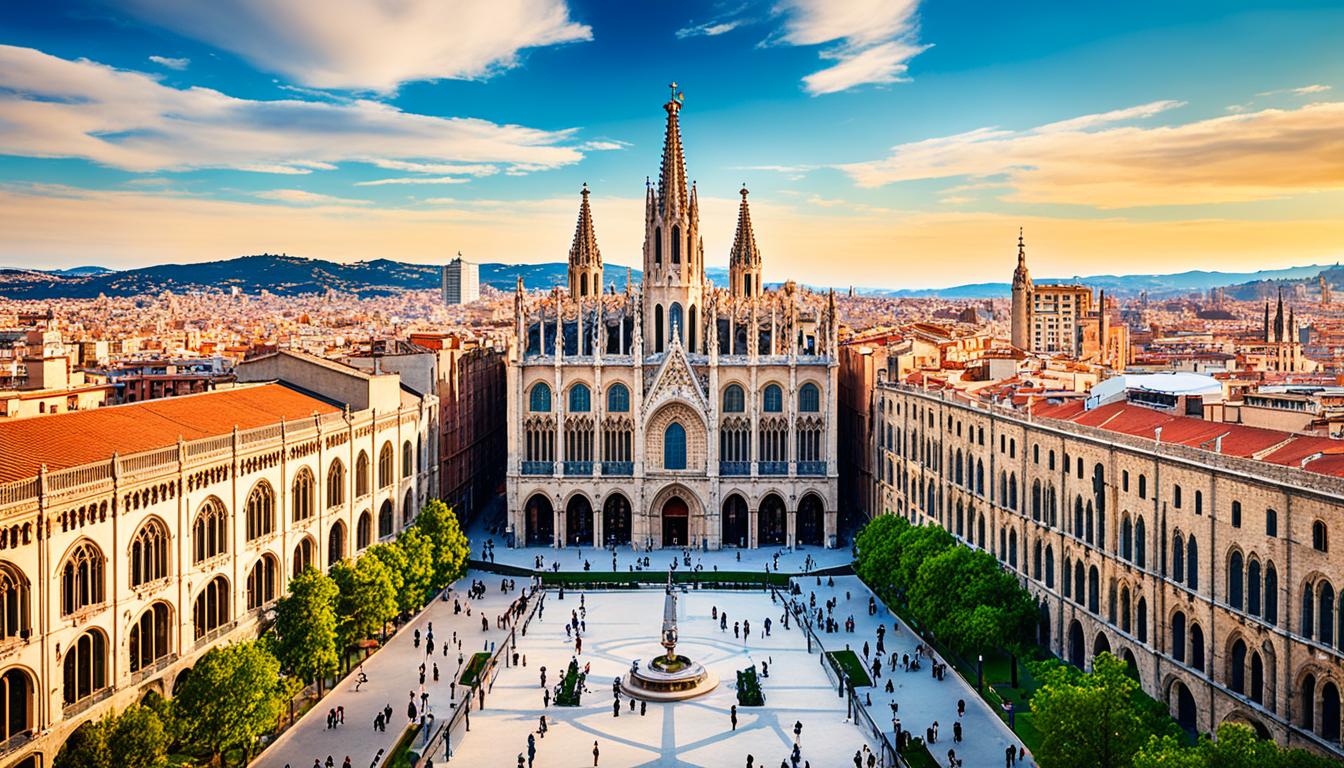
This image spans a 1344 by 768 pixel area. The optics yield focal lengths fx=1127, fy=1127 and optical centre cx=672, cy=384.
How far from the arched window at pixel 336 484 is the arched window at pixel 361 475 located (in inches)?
85.4

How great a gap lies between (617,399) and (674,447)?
18.0 feet

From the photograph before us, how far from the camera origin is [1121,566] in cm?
4759

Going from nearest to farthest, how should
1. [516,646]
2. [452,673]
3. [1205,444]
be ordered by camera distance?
[1205,444] < [452,673] < [516,646]

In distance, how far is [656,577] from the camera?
73438 mm

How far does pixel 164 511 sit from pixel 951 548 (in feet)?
116

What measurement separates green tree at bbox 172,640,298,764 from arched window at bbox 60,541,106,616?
4.41 m

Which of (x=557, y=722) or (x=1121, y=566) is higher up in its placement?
(x=1121, y=566)

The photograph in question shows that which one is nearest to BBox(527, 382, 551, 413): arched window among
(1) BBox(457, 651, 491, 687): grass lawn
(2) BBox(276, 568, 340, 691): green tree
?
(1) BBox(457, 651, 491, 687): grass lawn

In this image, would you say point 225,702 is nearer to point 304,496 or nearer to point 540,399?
point 304,496

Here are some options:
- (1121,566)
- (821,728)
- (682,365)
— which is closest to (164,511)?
(821,728)

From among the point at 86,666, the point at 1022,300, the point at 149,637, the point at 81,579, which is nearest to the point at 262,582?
the point at 149,637

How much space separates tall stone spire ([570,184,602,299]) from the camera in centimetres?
10606

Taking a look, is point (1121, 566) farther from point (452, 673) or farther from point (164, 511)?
point (164, 511)

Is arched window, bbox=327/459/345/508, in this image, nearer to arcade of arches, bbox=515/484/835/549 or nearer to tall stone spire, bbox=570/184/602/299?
arcade of arches, bbox=515/484/835/549
